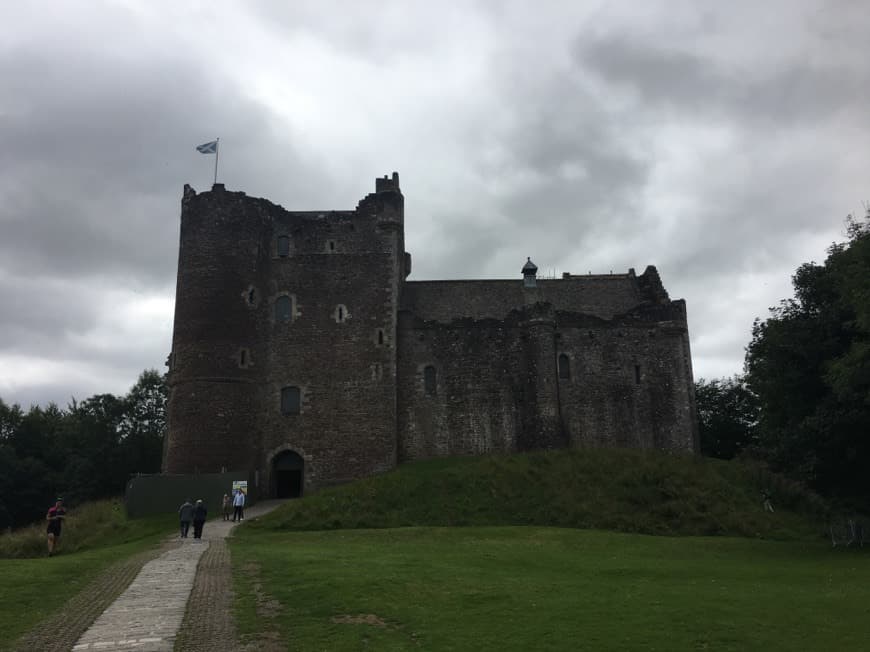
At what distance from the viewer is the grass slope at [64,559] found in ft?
45.0

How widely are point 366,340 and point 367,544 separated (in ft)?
58.4

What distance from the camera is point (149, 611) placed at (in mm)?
13359

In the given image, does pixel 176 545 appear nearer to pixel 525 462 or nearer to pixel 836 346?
pixel 525 462

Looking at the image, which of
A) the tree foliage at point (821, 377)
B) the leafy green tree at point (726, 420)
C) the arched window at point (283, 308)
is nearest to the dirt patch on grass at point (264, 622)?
the tree foliage at point (821, 377)

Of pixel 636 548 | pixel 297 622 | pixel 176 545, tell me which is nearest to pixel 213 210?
pixel 176 545

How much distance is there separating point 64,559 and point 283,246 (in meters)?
24.6

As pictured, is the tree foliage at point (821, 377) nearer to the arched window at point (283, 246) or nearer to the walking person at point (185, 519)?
the walking person at point (185, 519)

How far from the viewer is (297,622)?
12734 mm

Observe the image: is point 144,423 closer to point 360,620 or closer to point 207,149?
point 207,149

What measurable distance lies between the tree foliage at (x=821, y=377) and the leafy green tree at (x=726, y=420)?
93.5 ft

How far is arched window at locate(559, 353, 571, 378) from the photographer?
42.4 m

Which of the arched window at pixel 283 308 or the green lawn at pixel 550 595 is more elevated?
the arched window at pixel 283 308

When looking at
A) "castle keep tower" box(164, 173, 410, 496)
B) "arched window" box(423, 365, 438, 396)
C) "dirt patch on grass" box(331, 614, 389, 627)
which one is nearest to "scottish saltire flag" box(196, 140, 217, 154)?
"castle keep tower" box(164, 173, 410, 496)

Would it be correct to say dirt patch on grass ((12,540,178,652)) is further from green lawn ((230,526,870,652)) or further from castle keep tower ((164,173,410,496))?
castle keep tower ((164,173,410,496))
